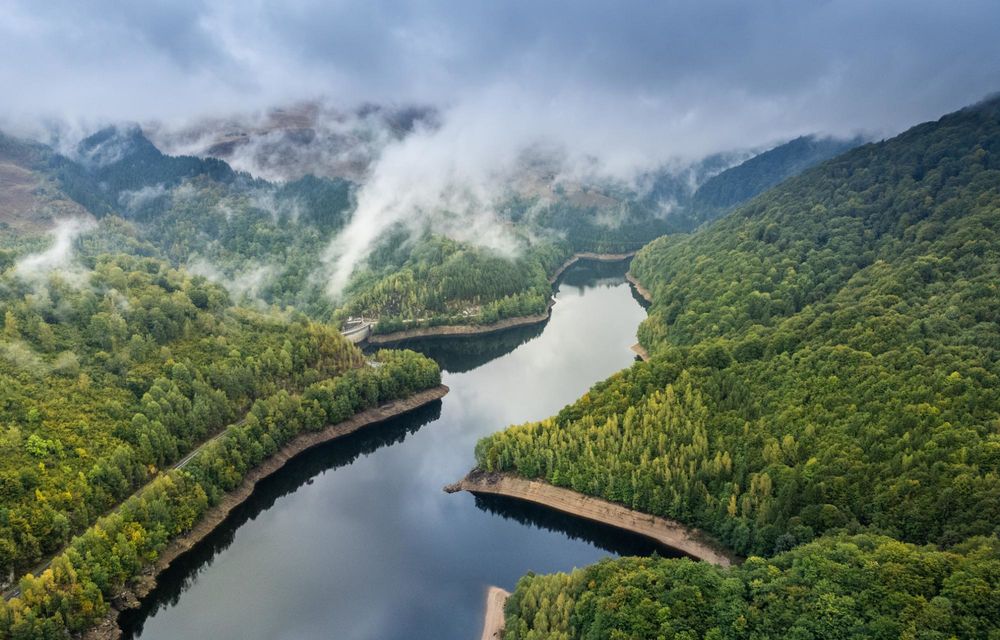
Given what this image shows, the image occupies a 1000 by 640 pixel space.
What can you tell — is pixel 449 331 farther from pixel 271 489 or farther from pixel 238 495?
pixel 238 495

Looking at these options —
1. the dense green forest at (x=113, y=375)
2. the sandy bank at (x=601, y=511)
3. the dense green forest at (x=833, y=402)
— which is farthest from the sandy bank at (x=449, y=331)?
the sandy bank at (x=601, y=511)

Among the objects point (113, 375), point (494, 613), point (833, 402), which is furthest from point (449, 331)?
point (494, 613)

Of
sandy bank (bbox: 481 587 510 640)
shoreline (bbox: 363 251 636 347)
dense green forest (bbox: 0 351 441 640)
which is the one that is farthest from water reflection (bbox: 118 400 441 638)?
shoreline (bbox: 363 251 636 347)

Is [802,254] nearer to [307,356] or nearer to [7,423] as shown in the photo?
[307,356]

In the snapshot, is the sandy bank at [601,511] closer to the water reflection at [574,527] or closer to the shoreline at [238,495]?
the water reflection at [574,527]

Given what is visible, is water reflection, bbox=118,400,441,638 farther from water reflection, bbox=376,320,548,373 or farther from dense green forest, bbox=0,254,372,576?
water reflection, bbox=376,320,548,373

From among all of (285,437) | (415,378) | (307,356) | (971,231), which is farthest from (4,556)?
(971,231)
